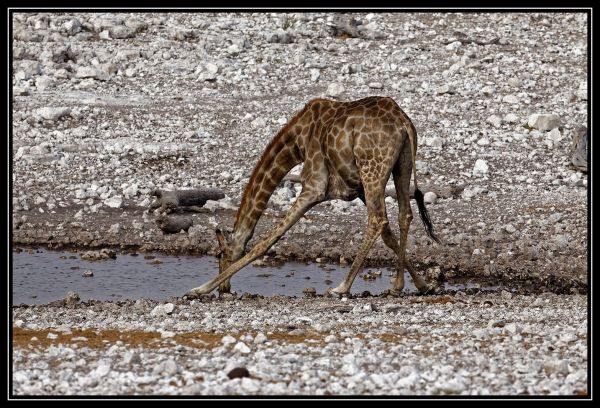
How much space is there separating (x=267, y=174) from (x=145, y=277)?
2.06m

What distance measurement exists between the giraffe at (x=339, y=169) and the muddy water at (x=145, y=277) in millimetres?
782

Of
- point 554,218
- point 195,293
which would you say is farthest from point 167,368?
point 554,218

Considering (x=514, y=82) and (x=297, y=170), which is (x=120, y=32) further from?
(x=514, y=82)

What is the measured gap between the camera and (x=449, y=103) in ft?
65.6

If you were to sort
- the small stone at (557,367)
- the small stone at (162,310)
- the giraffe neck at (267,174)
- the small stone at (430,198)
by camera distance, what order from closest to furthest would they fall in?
the small stone at (557,367) < the small stone at (162,310) < the giraffe neck at (267,174) < the small stone at (430,198)

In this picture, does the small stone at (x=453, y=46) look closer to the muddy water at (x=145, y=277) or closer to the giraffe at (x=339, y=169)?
the muddy water at (x=145, y=277)

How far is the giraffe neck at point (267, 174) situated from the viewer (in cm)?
1205

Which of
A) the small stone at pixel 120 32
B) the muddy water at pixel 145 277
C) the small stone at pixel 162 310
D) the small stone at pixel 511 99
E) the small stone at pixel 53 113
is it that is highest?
the small stone at pixel 120 32

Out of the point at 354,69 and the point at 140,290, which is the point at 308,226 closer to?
the point at 140,290

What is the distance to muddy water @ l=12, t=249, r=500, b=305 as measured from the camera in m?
12.3

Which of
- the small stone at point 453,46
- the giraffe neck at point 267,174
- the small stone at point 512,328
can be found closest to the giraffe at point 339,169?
the giraffe neck at point 267,174

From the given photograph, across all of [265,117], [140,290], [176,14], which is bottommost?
[140,290]

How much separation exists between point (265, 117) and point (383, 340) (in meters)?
10.8

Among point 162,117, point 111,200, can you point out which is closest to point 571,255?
point 111,200
